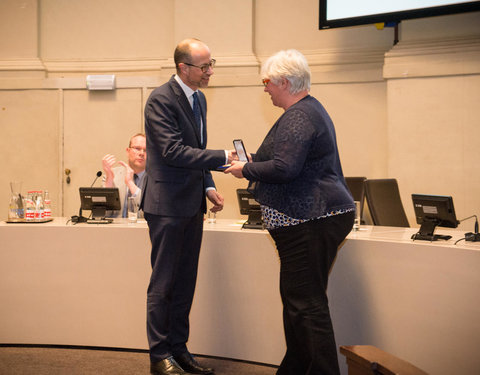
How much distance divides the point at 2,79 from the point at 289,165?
480cm

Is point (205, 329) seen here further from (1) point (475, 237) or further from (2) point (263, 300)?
(1) point (475, 237)

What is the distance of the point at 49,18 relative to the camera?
19.1 feet

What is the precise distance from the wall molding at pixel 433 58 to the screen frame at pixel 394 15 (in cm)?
26

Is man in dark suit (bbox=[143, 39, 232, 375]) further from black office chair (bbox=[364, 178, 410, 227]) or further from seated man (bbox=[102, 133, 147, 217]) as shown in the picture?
black office chair (bbox=[364, 178, 410, 227])

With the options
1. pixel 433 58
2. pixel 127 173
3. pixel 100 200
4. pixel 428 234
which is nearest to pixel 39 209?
pixel 100 200

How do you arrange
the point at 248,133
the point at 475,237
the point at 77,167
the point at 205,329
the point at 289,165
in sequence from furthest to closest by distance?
the point at 77,167 < the point at 248,133 < the point at 205,329 < the point at 475,237 < the point at 289,165

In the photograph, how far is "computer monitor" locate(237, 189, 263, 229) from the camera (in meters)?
2.85

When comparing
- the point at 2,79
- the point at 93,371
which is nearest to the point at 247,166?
the point at 93,371

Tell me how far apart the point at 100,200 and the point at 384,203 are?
2.02 m

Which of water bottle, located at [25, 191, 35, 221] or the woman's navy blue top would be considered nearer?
the woman's navy blue top

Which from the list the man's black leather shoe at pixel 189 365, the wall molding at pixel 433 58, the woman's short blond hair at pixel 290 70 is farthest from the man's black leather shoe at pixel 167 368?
the wall molding at pixel 433 58

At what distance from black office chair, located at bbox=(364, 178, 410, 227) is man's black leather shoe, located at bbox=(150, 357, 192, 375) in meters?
1.95

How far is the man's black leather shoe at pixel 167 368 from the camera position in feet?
7.77

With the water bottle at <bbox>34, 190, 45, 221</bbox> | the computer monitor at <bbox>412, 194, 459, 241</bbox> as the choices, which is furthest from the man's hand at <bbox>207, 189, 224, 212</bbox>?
the water bottle at <bbox>34, 190, 45, 221</bbox>
